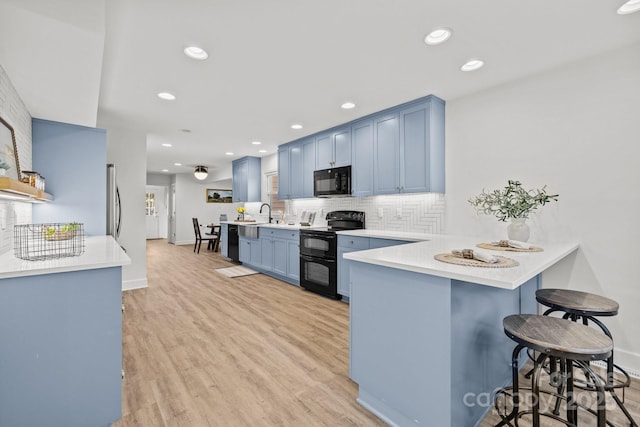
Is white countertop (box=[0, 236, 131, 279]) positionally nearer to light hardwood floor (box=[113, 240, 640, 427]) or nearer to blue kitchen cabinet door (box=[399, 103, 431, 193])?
light hardwood floor (box=[113, 240, 640, 427])

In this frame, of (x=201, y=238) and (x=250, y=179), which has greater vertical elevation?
(x=250, y=179)

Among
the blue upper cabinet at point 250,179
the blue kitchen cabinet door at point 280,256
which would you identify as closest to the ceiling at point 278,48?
the blue kitchen cabinet door at point 280,256

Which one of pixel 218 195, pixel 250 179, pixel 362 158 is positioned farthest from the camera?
pixel 218 195

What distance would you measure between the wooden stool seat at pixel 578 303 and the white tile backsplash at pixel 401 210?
1.58 m

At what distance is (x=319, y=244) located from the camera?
3996 mm

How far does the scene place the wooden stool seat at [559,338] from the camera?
1.12 meters

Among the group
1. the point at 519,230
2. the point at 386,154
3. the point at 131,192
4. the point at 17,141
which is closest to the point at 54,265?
the point at 17,141

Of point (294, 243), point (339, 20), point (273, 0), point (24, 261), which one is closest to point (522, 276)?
point (339, 20)

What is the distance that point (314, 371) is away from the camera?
2111 millimetres

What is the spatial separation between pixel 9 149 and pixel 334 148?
333 cm

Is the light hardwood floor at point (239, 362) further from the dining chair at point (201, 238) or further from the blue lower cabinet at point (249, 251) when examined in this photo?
the dining chair at point (201, 238)

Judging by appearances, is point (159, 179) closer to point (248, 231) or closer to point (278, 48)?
point (248, 231)

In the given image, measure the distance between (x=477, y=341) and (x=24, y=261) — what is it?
8.10 feet

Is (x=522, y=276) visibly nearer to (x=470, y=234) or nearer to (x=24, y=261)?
(x=470, y=234)
